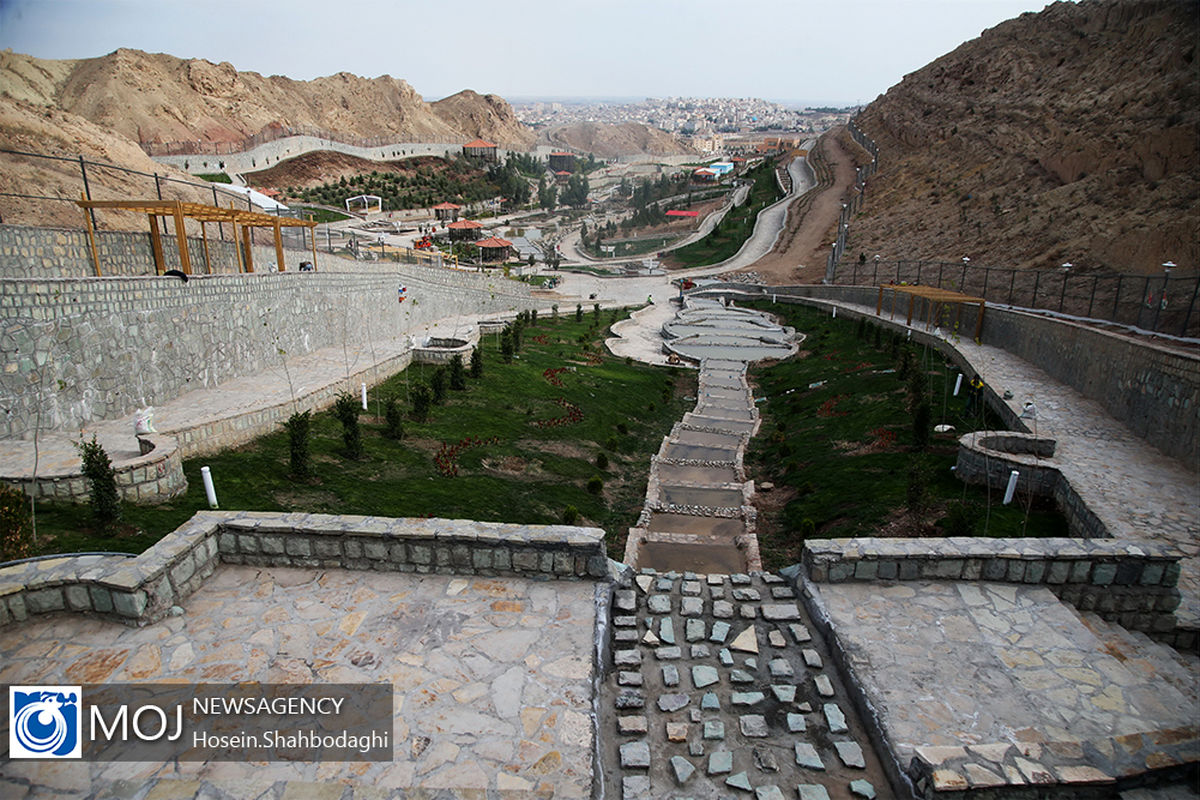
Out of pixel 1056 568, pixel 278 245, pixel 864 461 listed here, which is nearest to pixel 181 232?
pixel 278 245

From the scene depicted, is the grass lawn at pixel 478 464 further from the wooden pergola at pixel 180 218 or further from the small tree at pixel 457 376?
the wooden pergola at pixel 180 218

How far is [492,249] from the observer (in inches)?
2223

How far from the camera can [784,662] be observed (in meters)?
6.49

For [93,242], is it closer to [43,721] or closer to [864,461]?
[43,721]

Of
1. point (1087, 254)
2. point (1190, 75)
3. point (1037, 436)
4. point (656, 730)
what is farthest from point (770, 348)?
point (656, 730)

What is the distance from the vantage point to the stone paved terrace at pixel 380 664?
186 inches

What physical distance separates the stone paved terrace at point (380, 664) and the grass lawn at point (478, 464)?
2.99m

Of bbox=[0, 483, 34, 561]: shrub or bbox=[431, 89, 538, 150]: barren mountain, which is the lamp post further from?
bbox=[431, 89, 538, 150]: barren mountain

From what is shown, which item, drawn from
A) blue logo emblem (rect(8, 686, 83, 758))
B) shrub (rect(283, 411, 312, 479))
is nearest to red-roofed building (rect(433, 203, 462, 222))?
shrub (rect(283, 411, 312, 479))

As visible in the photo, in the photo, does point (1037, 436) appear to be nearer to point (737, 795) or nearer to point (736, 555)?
point (736, 555)

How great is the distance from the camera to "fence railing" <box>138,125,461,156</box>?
54.7 m

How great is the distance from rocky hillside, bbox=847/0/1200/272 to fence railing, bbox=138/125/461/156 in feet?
184

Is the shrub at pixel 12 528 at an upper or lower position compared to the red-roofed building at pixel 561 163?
lower

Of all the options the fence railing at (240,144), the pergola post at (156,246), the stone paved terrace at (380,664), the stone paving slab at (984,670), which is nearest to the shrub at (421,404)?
the pergola post at (156,246)
